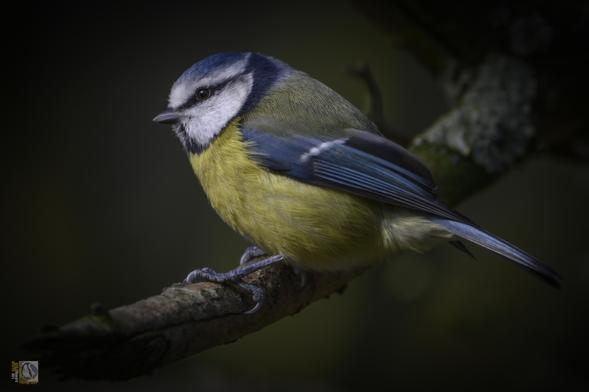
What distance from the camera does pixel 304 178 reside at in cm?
120

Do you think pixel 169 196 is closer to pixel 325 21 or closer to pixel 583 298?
pixel 325 21

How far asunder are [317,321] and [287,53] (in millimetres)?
1016

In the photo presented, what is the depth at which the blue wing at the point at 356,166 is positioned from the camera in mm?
1189

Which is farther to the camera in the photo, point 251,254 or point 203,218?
point 203,218

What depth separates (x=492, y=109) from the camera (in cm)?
160

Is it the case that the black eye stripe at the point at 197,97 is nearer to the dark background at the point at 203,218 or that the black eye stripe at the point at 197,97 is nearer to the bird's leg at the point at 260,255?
the bird's leg at the point at 260,255

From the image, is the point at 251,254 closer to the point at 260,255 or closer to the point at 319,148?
the point at 260,255

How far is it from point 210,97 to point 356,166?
343mm

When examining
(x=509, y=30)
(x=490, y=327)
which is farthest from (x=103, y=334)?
(x=490, y=327)

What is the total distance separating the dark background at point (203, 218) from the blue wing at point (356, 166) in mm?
838

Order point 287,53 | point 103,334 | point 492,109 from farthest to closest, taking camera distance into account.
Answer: point 287,53 < point 492,109 < point 103,334

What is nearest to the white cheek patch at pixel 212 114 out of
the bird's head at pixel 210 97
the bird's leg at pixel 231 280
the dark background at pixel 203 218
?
the bird's head at pixel 210 97

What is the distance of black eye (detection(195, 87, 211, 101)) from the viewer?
50.8 inches

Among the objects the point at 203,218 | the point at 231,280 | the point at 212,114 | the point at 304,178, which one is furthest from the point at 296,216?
the point at 203,218
